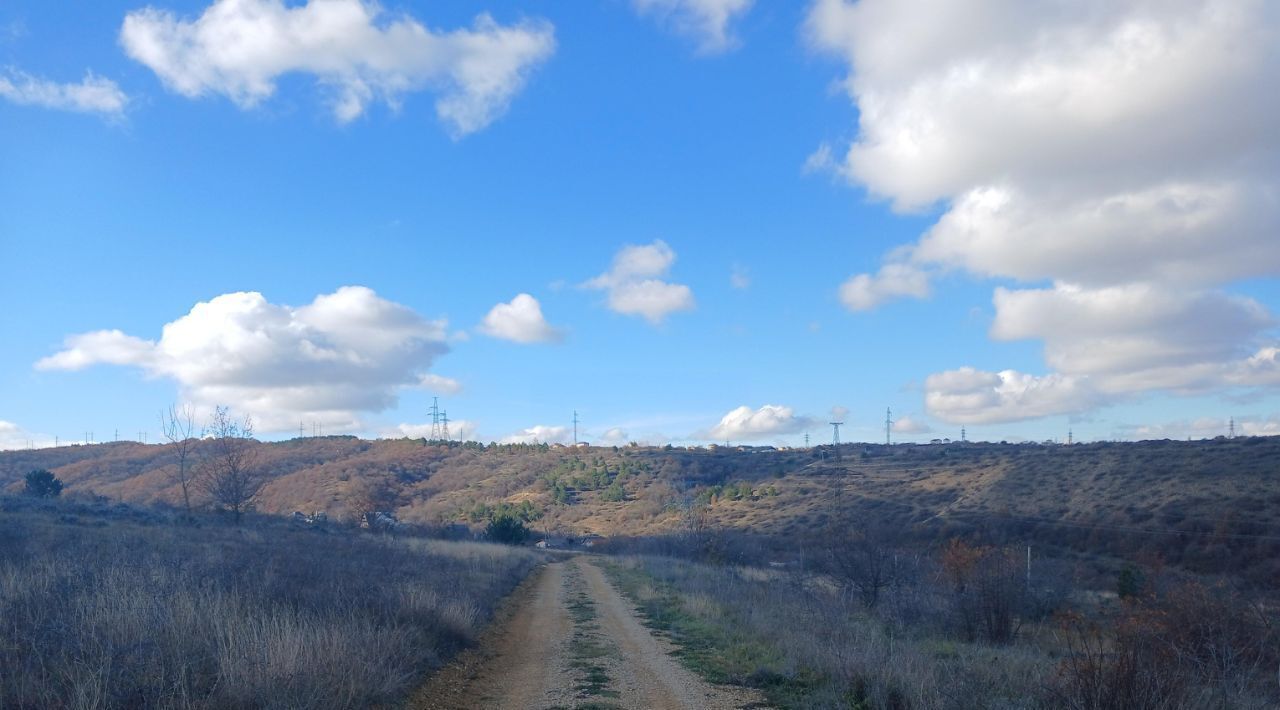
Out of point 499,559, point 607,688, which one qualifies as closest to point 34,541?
point 607,688

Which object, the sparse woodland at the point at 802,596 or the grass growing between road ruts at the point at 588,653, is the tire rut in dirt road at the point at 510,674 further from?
the sparse woodland at the point at 802,596

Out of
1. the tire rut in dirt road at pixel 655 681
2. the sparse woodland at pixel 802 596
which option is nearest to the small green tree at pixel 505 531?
the sparse woodland at pixel 802 596

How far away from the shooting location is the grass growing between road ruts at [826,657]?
9.21 m

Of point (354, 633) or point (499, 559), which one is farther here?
point (499, 559)

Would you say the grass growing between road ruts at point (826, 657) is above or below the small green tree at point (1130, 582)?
above

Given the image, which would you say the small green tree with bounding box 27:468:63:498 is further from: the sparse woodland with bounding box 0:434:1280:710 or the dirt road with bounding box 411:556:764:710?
the dirt road with bounding box 411:556:764:710

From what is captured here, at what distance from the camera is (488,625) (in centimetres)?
1861

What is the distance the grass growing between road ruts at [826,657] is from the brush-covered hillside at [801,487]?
909 centimetres

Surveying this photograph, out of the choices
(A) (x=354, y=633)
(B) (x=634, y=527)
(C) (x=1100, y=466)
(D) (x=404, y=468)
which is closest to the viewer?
(A) (x=354, y=633)

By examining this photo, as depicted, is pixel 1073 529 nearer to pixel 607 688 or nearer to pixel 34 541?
pixel 607 688

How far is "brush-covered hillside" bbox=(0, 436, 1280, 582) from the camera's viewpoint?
142ft

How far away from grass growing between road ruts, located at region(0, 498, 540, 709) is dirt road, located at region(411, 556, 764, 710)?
590 millimetres

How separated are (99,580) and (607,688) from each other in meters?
7.47

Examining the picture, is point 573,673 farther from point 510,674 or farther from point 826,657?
point 826,657
